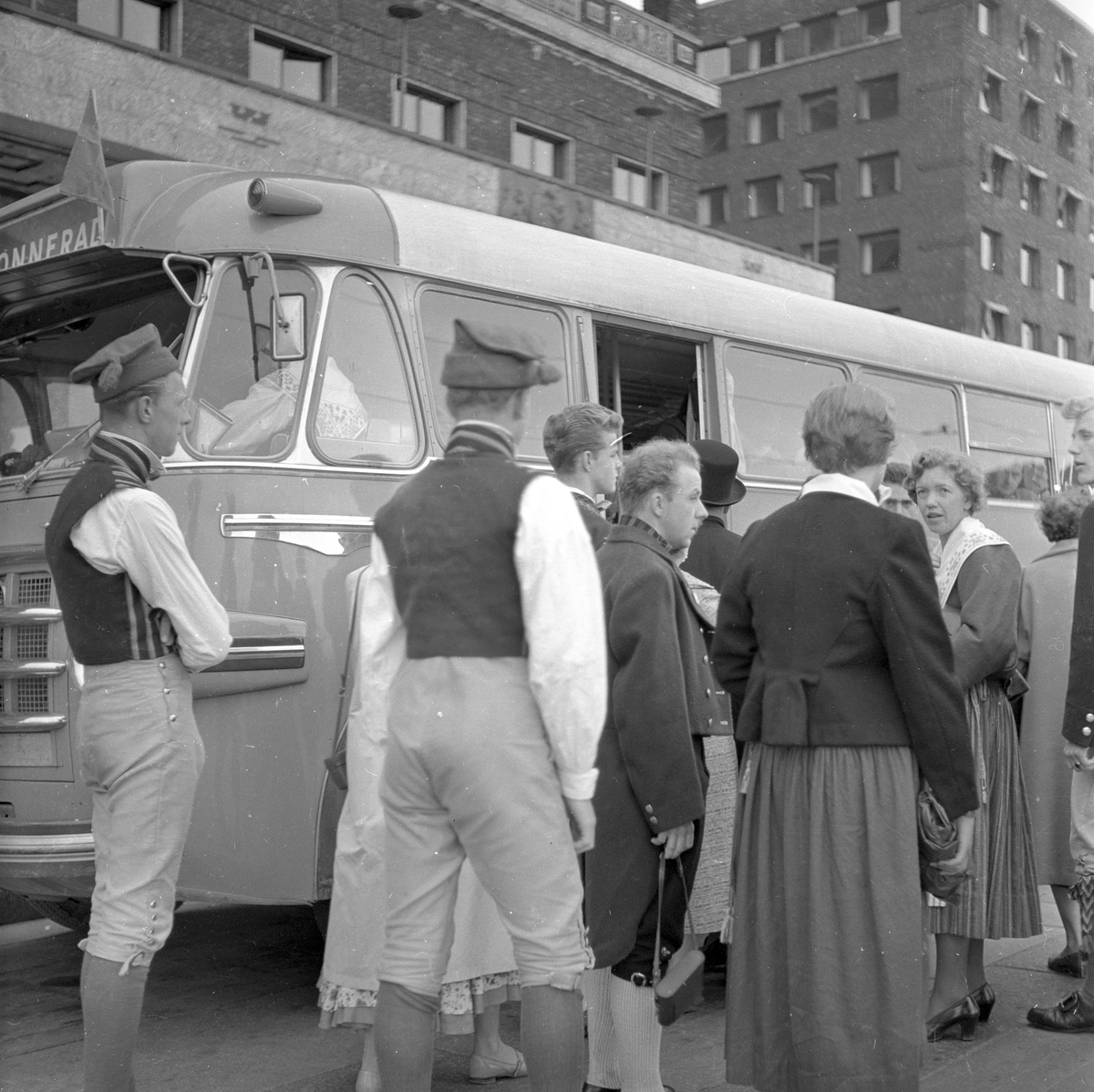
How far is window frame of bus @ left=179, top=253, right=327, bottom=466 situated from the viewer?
5.07 m

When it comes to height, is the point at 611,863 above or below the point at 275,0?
below

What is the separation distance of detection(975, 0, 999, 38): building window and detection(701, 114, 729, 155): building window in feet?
34.7

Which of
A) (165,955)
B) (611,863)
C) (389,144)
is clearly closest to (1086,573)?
(611,863)

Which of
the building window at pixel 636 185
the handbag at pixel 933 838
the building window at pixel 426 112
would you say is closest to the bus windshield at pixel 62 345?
the handbag at pixel 933 838

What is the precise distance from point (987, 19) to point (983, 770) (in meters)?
47.7

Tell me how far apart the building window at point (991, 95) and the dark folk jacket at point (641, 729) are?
48302 millimetres

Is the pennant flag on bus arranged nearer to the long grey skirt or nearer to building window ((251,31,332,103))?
the long grey skirt

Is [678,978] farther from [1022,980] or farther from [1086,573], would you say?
[1022,980]

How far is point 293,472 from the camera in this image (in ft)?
16.9

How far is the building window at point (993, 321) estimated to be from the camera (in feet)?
163

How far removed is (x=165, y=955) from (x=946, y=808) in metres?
3.84

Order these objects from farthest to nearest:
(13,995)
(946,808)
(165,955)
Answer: (165,955), (13,995), (946,808)

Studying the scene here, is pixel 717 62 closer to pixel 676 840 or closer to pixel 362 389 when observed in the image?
pixel 362 389

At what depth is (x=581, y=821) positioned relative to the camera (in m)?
3.17
